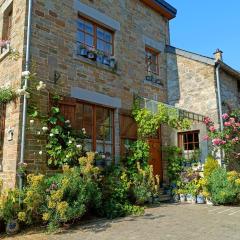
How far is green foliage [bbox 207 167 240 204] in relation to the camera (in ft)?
28.2

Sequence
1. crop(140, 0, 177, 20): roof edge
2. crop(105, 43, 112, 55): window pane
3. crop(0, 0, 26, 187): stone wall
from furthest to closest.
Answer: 1. crop(140, 0, 177, 20): roof edge
2. crop(105, 43, 112, 55): window pane
3. crop(0, 0, 26, 187): stone wall

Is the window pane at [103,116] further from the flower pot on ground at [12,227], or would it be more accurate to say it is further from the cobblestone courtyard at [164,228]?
the flower pot on ground at [12,227]

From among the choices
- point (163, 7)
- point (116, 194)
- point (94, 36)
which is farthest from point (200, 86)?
point (116, 194)

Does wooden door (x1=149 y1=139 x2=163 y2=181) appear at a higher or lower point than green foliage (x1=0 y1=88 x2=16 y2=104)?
lower

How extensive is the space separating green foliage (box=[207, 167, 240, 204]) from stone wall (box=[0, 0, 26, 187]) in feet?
19.2

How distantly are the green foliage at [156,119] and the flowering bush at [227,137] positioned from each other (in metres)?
1.32

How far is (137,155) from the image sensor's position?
9016mm

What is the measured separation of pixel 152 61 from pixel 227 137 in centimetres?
413

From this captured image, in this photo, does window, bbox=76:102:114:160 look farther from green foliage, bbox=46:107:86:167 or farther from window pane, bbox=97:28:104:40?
window pane, bbox=97:28:104:40

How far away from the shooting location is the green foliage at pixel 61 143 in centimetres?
698

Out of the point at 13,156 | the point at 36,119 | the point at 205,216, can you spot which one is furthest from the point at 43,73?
the point at 205,216

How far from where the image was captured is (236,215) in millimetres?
7301

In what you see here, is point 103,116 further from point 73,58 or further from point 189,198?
point 189,198

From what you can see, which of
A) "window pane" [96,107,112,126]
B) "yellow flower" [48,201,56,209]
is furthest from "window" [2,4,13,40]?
"yellow flower" [48,201,56,209]
